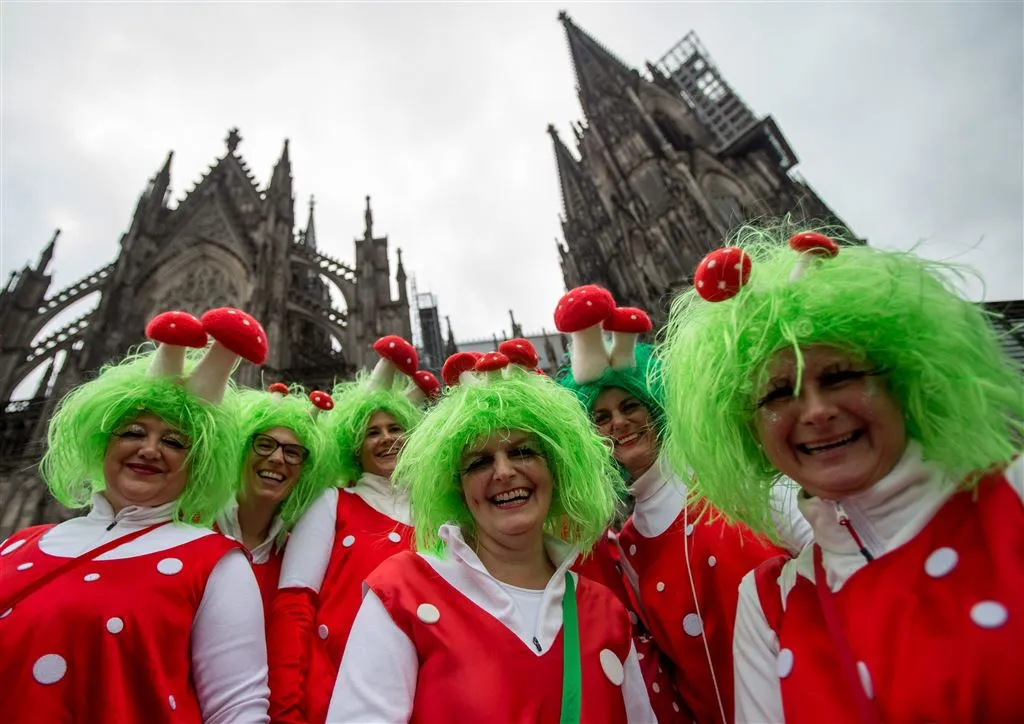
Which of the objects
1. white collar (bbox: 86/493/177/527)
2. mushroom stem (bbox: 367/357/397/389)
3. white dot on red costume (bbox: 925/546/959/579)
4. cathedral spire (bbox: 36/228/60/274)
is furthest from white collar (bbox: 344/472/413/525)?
cathedral spire (bbox: 36/228/60/274)

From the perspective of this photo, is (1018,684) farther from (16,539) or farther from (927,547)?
(16,539)

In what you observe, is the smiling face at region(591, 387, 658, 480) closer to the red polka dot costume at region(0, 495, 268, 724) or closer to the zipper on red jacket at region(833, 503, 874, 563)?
the zipper on red jacket at region(833, 503, 874, 563)

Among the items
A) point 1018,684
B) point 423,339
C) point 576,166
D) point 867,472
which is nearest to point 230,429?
point 867,472

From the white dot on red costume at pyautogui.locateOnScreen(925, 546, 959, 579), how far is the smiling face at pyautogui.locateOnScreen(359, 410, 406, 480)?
2.41m

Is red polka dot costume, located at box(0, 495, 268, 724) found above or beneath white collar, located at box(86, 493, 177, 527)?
beneath

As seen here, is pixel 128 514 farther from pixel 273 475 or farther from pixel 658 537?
pixel 658 537

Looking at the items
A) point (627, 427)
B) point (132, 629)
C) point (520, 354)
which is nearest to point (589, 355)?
point (627, 427)

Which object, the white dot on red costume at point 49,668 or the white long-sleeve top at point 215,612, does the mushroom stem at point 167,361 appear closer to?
the white long-sleeve top at point 215,612

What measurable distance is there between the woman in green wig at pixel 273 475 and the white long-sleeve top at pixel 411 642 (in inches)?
56.3

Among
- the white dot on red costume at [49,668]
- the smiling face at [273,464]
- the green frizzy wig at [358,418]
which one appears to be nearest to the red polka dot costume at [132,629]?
the white dot on red costume at [49,668]

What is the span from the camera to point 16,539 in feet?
6.61

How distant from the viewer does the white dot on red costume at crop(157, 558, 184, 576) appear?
1705 millimetres

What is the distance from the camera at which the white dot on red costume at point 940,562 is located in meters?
1.08

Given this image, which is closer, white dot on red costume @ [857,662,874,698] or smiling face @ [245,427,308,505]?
white dot on red costume @ [857,662,874,698]
